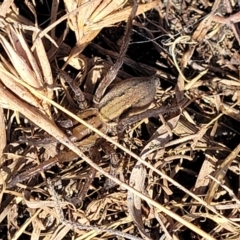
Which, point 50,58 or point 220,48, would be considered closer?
point 50,58

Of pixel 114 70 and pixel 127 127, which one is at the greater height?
pixel 114 70

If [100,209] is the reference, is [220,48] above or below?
above

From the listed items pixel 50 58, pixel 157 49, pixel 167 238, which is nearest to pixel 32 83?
pixel 50 58

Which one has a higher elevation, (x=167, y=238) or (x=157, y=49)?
(x=157, y=49)

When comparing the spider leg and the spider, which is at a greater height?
the spider leg

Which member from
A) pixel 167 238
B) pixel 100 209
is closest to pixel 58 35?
pixel 100 209

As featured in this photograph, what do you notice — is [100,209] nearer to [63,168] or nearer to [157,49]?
[63,168]

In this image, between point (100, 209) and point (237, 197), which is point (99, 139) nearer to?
point (100, 209)

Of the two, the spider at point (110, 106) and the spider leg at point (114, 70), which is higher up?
the spider leg at point (114, 70)

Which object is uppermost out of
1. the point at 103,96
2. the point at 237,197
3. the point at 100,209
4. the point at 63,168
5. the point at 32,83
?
the point at 32,83
